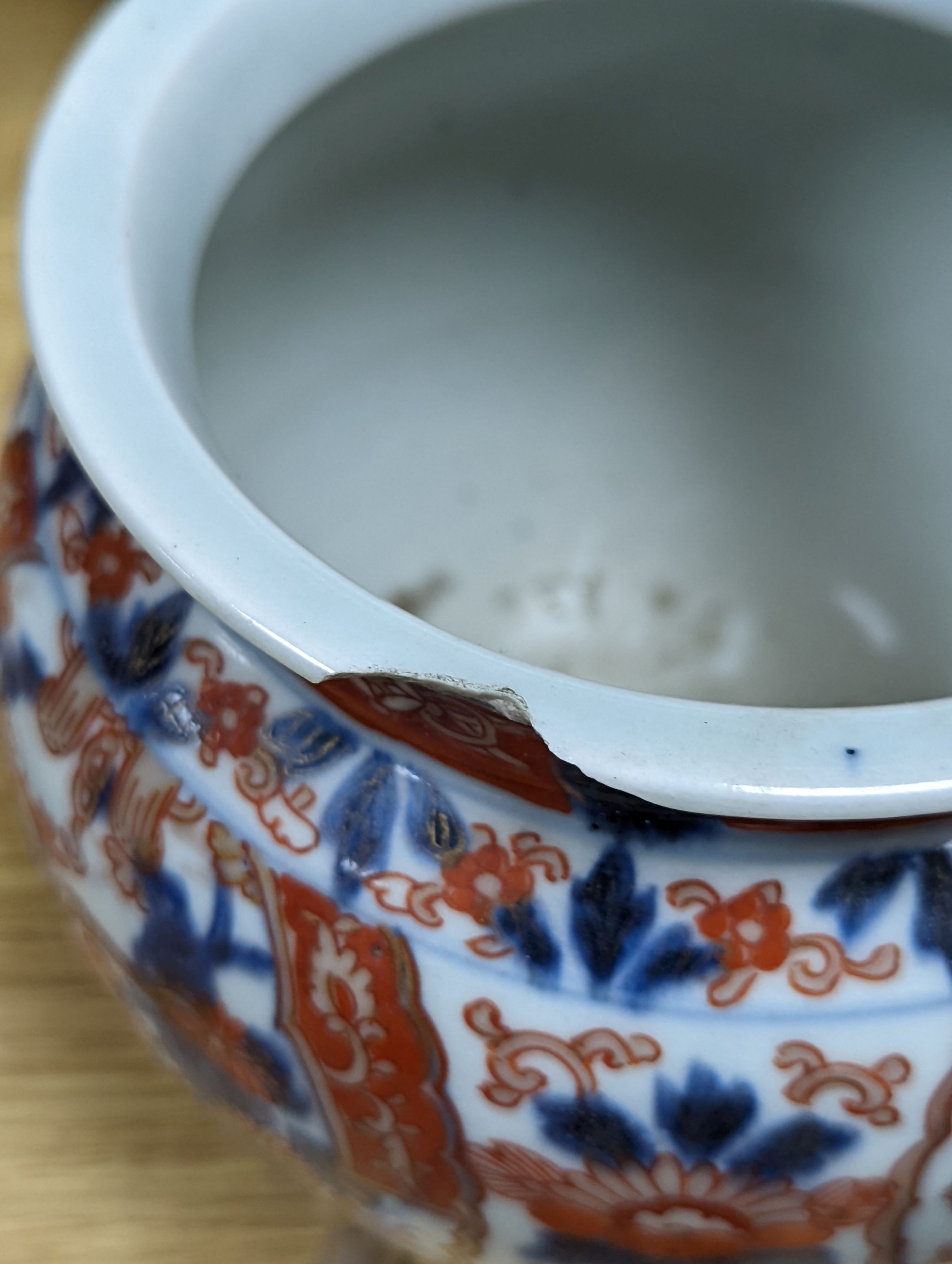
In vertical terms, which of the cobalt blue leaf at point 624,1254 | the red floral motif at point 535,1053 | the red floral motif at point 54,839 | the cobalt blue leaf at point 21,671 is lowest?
the cobalt blue leaf at point 624,1254

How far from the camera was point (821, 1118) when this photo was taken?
0.94ft

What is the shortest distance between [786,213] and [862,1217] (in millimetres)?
349

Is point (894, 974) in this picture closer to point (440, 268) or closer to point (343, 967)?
point (343, 967)

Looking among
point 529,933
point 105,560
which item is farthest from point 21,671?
point 529,933

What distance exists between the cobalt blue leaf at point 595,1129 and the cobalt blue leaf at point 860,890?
0.18 ft

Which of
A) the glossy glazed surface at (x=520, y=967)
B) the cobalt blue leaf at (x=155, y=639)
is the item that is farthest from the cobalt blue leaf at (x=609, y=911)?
the cobalt blue leaf at (x=155, y=639)

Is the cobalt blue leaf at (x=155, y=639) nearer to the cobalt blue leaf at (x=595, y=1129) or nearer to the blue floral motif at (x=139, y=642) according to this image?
the blue floral motif at (x=139, y=642)

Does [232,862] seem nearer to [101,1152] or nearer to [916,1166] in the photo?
[916,1166]

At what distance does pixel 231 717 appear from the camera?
12.3 inches

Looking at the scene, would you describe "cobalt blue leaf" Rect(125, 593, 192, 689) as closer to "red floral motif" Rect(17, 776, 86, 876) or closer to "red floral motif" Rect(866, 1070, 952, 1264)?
"red floral motif" Rect(17, 776, 86, 876)

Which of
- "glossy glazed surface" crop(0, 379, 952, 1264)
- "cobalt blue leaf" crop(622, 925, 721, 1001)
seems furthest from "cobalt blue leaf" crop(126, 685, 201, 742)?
"cobalt blue leaf" crop(622, 925, 721, 1001)

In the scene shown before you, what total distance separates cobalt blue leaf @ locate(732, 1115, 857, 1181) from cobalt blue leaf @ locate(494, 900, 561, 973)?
52mm

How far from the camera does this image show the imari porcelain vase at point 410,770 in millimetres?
276

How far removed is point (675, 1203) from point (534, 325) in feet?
1.12
